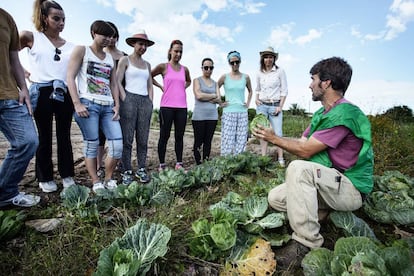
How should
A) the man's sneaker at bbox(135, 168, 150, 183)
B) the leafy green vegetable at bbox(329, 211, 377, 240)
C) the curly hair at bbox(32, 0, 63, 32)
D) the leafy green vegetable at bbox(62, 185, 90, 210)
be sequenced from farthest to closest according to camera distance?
the man's sneaker at bbox(135, 168, 150, 183) → the curly hair at bbox(32, 0, 63, 32) → the leafy green vegetable at bbox(62, 185, 90, 210) → the leafy green vegetable at bbox(329, 211, 377, 240)

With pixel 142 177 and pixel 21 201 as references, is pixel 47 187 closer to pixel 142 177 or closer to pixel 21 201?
pixel 21 201

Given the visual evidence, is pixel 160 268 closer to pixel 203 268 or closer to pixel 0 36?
pixel 203 268

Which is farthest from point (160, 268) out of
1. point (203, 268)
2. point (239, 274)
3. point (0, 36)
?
point (0, 36)

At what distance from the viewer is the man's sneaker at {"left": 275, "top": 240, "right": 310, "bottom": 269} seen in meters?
1.80

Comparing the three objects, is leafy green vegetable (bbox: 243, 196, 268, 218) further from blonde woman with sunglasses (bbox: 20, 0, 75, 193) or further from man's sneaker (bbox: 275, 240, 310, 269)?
blonde woman with sunglasses (bbox: 20, 0, 75, 193)

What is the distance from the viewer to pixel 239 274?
1.64m

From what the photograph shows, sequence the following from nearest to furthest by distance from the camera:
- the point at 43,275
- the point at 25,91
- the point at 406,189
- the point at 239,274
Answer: the point at 43,275 < the point at 239,274 < the point at 25,91 < the point at 406,189

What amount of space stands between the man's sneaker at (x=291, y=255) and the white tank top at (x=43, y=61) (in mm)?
2770

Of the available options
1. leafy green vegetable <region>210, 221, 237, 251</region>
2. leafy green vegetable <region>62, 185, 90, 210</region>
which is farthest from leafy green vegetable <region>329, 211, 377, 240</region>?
leafy green vegetable <region>62, 185, 90, 210</region>

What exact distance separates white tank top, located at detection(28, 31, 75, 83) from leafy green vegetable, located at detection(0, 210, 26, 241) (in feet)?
4.86

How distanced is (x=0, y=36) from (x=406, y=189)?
14.3ft

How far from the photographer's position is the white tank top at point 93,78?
2949mm

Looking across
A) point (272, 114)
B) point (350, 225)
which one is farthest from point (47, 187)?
point (272, 114)

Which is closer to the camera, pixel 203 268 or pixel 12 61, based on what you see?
pixel 203 268
